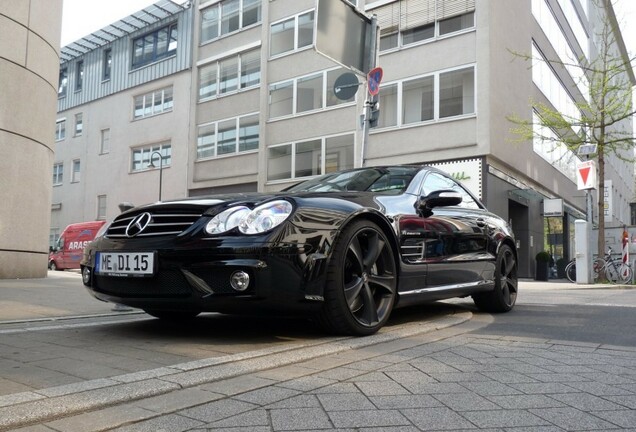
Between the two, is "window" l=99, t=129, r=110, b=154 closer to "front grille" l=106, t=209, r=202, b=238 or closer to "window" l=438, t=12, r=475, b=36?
"window" l=438, t=12, r=475, b=36

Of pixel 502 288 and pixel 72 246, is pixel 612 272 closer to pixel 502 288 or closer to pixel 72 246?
pixel 502 288

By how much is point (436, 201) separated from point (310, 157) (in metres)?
19.0

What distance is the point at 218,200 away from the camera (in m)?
3.77

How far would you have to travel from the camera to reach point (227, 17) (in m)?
27.8

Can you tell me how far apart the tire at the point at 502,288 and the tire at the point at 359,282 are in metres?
2.09

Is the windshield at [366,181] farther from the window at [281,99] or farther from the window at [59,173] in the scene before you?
the window at [59,173]

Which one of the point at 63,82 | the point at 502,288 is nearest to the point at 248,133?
the point at 63,82

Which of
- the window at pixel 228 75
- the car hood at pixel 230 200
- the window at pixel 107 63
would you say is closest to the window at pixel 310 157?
the window at pixel 228 75

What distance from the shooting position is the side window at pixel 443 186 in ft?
16.6

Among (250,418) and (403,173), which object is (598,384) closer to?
(250,418)

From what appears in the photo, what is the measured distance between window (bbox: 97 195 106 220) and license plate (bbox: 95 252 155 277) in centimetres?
3108

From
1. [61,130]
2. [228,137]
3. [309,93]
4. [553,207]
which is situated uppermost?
[61,130]

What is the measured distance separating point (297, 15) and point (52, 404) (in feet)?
79.1

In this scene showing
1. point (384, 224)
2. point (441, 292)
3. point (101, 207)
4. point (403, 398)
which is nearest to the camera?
point (403, 398)
